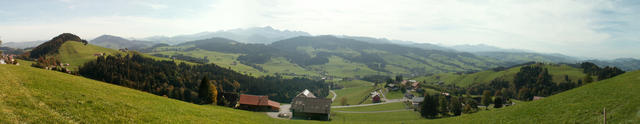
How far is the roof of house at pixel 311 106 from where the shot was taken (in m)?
59.5

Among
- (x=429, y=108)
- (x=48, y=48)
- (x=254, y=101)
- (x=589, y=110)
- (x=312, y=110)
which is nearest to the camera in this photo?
(x=589, y=110)

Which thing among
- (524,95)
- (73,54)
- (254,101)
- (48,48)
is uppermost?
(48,48)

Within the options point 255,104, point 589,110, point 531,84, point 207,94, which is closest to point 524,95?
point 531,84

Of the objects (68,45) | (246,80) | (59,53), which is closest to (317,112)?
(246,80)

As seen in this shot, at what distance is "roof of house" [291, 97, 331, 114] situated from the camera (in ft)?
195

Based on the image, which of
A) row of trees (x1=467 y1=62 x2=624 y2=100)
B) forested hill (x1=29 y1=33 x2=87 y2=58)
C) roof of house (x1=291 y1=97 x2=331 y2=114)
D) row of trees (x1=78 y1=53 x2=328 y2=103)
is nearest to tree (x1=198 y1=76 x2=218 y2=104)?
row of trees (x1=78 y1=53 x2=328 y2=103)

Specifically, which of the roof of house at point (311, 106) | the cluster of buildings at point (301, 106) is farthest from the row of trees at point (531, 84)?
the cluster of buildings at point (301, 106)

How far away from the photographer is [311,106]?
60969 mm

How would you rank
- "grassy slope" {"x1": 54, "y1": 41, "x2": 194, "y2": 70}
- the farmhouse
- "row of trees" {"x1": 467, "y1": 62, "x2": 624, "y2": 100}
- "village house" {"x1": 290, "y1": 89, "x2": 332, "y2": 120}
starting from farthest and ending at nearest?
"grassy slope" {"x1": 54, "y1": 41, "x2": 194, "y2": 70} < "row of trees" {"x1": 467, "y1": 62, "x2": 624, "y2": 100} < the farmhouse < "village house" {"x1": 290, "y1": 89, "x2": 332, "y2": 120}

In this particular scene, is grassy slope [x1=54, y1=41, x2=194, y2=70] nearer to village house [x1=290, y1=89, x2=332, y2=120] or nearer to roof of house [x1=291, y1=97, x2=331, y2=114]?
roof of house [x1=291, y1=97, x2=331, y2=114]

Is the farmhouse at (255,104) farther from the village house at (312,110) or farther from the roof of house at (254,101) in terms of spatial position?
the village house at (312,110)

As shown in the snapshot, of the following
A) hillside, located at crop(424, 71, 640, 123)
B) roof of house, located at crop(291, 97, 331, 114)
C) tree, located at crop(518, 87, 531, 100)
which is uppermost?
hillside, located at crop(424, 71, 640, 123)

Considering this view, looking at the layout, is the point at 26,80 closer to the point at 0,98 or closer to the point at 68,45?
the point at 0,98

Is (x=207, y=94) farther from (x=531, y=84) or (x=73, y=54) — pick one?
(x=531, y=84)
